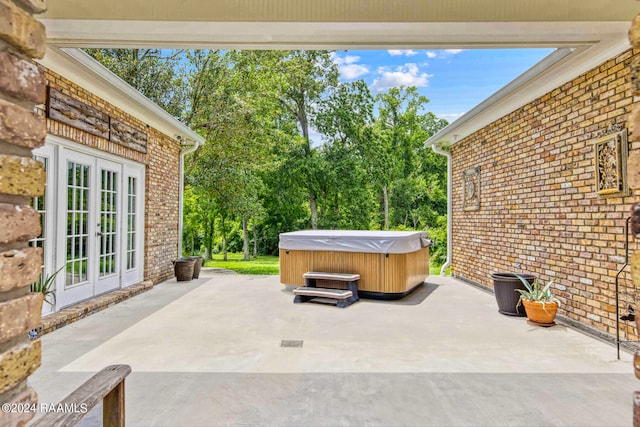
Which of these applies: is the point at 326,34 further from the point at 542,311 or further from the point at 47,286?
the point at 47,286

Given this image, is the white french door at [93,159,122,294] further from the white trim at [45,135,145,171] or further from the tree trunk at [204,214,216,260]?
the tree trunk at [204,214,216,260]

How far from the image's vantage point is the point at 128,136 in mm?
5781

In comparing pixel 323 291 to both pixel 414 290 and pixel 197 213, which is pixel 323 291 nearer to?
pixel 414 290

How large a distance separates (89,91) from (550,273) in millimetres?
6377

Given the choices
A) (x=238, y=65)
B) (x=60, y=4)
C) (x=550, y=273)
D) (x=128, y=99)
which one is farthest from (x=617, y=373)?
(x=238, y=65)

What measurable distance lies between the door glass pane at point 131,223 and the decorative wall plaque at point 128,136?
561 mm

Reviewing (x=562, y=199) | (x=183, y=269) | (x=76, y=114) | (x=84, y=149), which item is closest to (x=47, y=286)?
(x=84, y=149)

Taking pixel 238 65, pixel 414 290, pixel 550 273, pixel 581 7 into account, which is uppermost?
pixel 238 65

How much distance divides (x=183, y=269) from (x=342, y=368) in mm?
5158

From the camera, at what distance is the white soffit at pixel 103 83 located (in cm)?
387

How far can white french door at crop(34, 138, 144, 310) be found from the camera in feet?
14.2

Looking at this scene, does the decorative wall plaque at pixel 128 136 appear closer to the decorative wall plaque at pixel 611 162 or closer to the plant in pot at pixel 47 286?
the plant in pot at pixel 47 286

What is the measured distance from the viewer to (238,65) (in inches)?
401

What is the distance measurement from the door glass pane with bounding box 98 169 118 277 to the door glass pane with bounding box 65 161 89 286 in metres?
0.36
